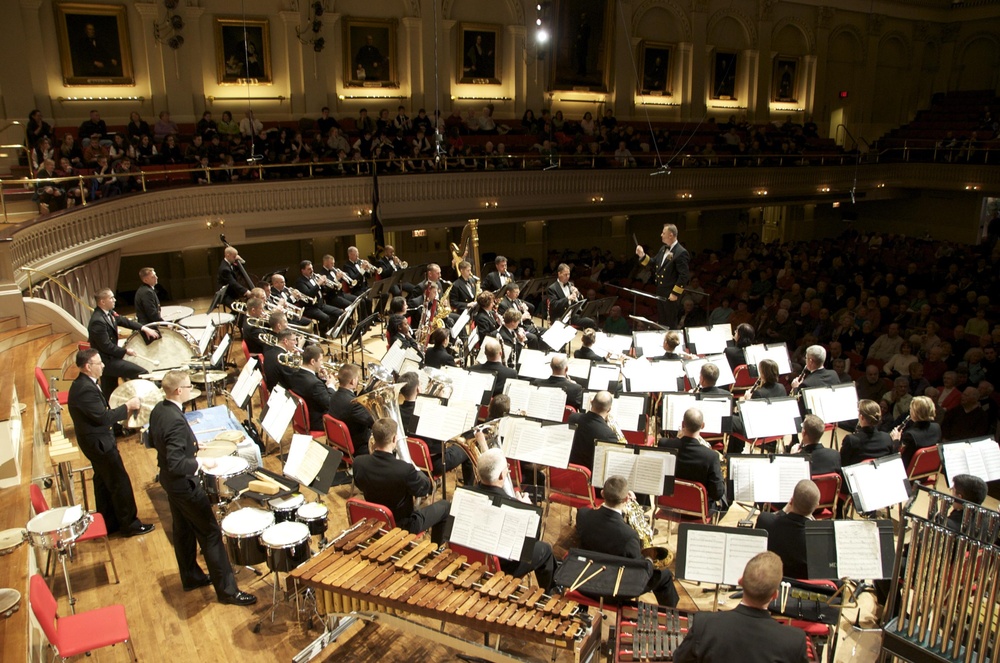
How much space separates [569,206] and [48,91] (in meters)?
10.8

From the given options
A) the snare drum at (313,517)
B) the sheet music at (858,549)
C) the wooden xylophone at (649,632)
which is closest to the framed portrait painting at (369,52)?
the snare drum at (313,517)

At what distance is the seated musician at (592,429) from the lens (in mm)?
6004

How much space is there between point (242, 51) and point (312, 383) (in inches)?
452

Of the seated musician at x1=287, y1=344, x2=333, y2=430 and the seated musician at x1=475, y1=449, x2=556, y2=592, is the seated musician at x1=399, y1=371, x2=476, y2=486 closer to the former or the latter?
the seated musician at x1=287, y1=344, x2=333, y2=430

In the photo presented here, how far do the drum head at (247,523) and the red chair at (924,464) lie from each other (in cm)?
487

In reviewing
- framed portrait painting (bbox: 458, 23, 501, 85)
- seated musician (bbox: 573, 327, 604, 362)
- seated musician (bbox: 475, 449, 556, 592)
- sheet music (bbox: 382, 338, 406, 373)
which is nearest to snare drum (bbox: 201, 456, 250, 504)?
seated musician (bbox: 475, 449, 556, 592)

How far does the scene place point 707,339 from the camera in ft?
27.7

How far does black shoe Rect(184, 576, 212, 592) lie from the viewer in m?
5.41

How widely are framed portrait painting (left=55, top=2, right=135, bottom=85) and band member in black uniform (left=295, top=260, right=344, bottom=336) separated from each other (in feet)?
22.9

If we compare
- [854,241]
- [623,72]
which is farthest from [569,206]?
[854,241]

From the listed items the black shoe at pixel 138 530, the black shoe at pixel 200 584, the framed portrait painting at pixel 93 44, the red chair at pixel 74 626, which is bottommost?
the black shoe at pixel 200 584

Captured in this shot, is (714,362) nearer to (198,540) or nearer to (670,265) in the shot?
(670,265)

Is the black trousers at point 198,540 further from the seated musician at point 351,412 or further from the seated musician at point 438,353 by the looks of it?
the seated musician at point 438,353

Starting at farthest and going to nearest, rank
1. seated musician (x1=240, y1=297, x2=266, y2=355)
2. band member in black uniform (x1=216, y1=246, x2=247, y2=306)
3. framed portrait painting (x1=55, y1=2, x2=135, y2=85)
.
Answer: framed portrait painting (x1=55, y1=2, x2=135, y2=85) → band member in black uniform (x1=216, y1=246, x2=247, y2=306) → seated musician (x1=240, y1=297, x2=266, y2=355)
